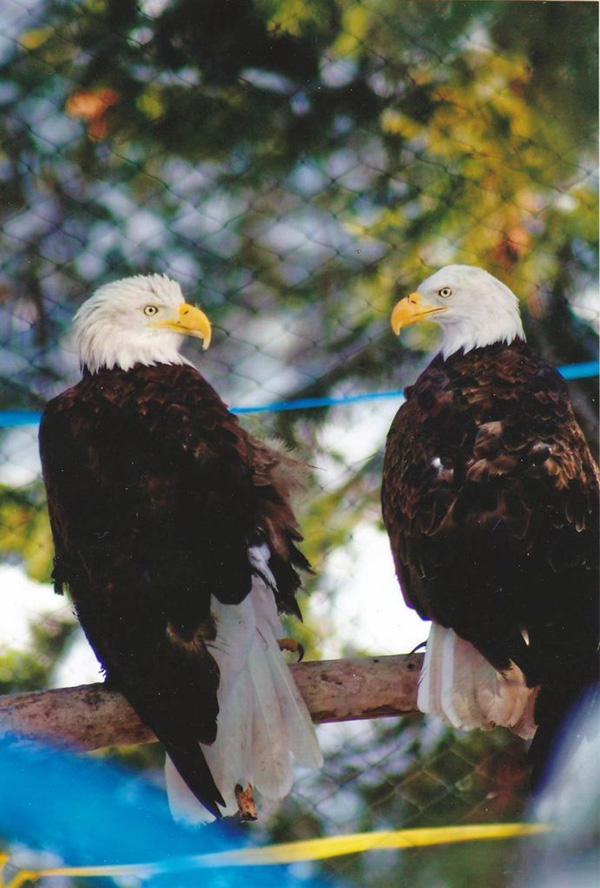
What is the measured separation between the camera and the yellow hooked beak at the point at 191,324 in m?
2.28

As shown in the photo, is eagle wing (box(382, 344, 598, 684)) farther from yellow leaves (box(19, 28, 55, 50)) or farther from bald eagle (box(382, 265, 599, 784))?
yellow leaves (box(19, 28, 55, 50))

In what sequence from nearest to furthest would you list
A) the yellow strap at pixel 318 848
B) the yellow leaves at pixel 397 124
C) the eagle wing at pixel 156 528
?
the eagle wing at pixel 156 528 → the yellow strap at pixel 318 848 → the yellow leaves at pixel 397 124

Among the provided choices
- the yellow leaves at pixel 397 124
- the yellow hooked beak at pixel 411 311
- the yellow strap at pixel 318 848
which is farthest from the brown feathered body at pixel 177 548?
the yellow leaves at pixel 397 124

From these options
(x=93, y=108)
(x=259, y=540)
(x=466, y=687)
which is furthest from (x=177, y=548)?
(x=93, y=108)

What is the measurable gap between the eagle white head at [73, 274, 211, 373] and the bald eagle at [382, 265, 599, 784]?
16.2 inches

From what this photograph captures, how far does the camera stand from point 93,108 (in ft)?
7.57

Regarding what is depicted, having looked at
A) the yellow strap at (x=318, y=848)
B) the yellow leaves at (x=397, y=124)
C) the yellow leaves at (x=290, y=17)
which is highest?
the yellow leaves at (x=290, y=17)

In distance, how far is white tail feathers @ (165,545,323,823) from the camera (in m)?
2.14

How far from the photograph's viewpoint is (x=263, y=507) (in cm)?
225

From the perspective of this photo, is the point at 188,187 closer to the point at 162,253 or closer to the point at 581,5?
the point at 162,253

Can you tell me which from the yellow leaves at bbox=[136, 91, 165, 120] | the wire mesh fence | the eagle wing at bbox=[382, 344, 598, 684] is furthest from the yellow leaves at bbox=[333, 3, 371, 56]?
the eagle wing at bbox=[382, 344, 598, 684]

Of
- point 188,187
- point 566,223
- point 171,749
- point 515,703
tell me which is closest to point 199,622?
point 171,749

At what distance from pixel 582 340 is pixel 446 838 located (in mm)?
1006

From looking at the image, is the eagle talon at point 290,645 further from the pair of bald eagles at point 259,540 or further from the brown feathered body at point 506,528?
the brown feathered body at point 506,528
